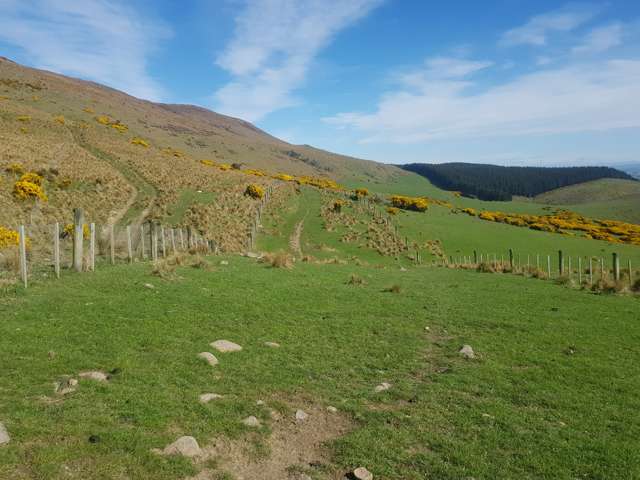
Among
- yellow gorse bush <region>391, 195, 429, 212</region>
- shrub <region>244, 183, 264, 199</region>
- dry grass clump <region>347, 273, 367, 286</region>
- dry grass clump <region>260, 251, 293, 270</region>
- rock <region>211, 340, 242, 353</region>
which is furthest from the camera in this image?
yellow gorse bush <region>391, 195, 429, 212</region>

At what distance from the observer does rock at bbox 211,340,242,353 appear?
987 centimetres

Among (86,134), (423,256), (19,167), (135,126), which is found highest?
(135,126)

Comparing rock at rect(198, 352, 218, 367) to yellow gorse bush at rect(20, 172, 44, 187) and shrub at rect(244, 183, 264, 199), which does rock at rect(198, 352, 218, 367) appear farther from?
shrub at rect(244, 183, 264, 199)

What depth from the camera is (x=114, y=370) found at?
8.00m

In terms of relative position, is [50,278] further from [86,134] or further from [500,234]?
[86,134]

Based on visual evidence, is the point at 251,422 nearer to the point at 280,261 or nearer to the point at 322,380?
the point at 322,380

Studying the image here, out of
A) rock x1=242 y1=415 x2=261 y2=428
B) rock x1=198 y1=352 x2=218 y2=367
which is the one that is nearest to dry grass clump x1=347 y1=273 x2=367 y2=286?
rock x1=198 y1=352 x2=218 y2=367

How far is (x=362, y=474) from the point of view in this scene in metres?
5.61

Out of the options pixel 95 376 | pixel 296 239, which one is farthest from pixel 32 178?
pixel 95 376

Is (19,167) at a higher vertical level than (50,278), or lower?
higher

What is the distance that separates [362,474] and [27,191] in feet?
126

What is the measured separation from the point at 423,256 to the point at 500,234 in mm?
19281

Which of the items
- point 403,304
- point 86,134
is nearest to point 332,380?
point 403,304

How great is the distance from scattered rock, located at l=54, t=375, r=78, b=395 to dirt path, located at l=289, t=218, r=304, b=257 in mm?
30773
